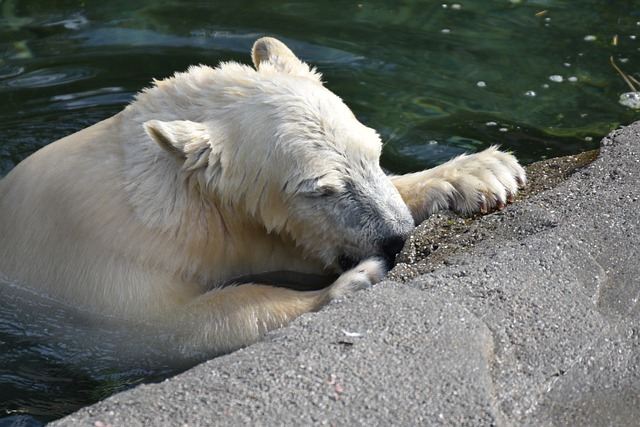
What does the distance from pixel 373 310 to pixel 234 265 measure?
1313 mm

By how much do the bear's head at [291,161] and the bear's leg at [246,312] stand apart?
23 centimetres

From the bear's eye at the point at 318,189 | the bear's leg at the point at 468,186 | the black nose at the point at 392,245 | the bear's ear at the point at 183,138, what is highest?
the bear's ear at the point at 183,138

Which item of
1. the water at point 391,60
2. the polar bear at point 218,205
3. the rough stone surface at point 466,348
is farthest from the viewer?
the water at point 391,60

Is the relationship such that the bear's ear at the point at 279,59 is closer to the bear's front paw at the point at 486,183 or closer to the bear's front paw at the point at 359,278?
the bear's front paw at the point at 486,183

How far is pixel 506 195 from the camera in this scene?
188 inches

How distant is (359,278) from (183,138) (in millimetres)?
1020

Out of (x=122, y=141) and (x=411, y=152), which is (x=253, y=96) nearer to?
(x=122, y=141)

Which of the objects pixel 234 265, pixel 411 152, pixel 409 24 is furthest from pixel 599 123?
pixel 234 265

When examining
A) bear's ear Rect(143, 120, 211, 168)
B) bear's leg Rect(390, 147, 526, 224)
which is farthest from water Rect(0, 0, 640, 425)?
bear's ear Rect(143, 120, 211, 168)

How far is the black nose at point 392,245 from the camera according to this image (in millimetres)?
4402

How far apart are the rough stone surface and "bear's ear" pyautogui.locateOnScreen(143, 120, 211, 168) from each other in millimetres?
1050

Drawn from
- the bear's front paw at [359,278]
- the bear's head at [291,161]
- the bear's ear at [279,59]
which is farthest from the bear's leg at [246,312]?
the bear's ear at [279,59]

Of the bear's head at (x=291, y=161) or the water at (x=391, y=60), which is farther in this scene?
the water at (x=391, y=60)

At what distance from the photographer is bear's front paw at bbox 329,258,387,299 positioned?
4227 millimetres
